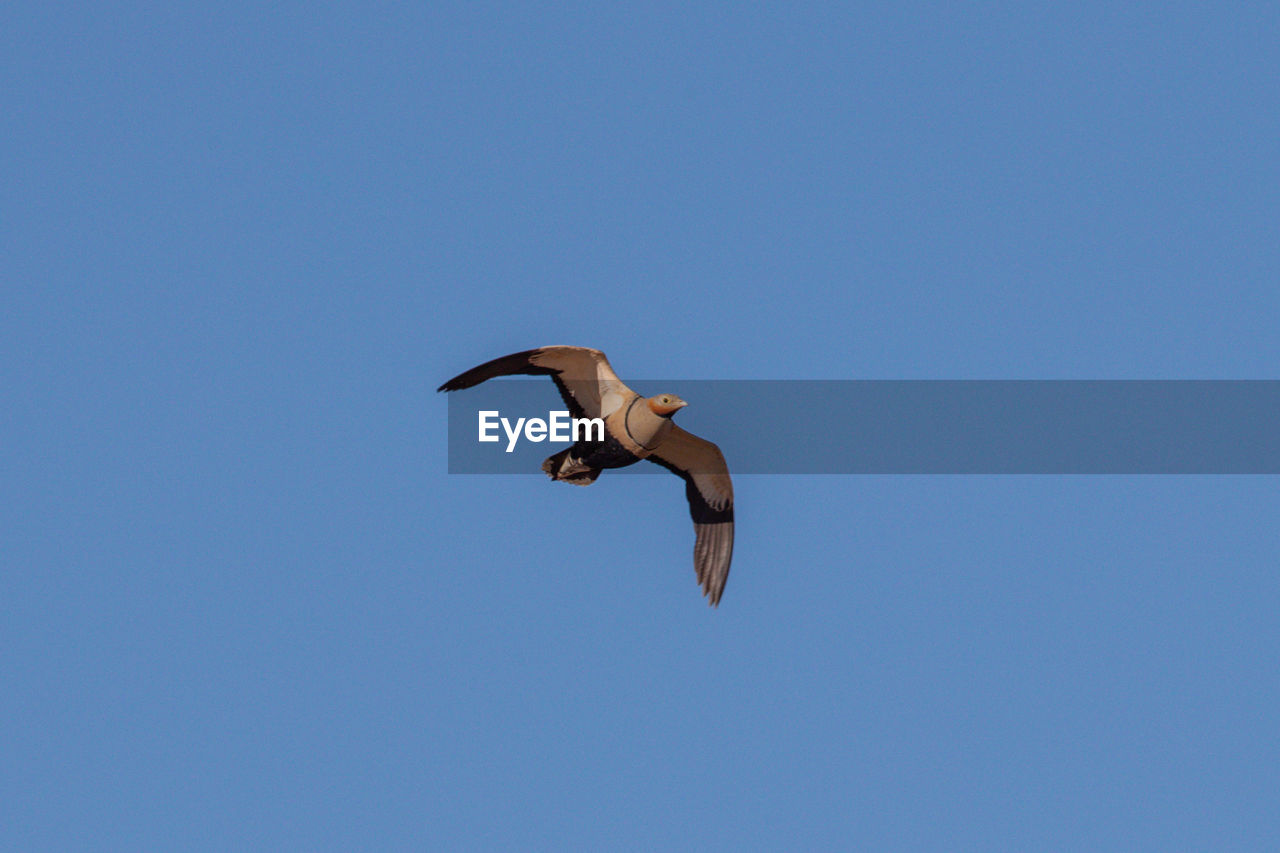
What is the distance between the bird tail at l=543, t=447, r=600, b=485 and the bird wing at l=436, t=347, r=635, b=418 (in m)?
0.85

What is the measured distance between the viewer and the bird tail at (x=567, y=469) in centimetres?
3588

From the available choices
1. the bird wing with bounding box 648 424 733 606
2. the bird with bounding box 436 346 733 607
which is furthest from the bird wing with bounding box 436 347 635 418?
the bird wing with bounding box 648 424 733 606

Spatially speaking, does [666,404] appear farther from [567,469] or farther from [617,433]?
[567,469]

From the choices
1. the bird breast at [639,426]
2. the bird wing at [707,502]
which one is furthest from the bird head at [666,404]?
the bird wing at [707,502]

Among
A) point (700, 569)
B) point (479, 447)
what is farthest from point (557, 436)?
point (700, 569)

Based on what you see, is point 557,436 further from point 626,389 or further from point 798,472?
point 798,472

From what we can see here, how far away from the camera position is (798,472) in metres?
38.7

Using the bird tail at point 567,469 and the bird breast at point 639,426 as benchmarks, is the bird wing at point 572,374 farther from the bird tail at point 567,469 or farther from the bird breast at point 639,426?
the bird tail at point 567,469

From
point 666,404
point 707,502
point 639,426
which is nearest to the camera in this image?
point 666,404

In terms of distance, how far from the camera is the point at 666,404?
1353 inches

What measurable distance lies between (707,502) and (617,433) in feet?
11.7

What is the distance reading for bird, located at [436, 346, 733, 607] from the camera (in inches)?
1374

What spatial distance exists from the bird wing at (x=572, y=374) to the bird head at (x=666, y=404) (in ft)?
3.62

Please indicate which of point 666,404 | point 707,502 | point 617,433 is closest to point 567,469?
point 617,433
